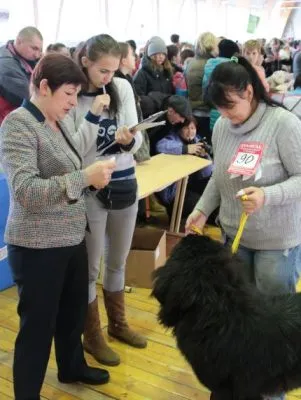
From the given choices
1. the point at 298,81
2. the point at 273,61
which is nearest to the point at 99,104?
the point at 298,81

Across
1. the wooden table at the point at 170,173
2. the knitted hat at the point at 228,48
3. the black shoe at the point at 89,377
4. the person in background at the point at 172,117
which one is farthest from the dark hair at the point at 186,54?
the black shoe at the point at 89,377

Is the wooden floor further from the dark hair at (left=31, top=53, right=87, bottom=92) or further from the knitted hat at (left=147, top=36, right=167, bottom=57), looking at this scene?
the knitted hat at (left=147, top=36, right=167, bottom=57)

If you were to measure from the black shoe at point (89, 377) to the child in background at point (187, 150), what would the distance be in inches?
80.9

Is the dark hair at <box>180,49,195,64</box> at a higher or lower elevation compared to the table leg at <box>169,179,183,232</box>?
higher

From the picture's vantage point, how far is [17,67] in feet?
10.7

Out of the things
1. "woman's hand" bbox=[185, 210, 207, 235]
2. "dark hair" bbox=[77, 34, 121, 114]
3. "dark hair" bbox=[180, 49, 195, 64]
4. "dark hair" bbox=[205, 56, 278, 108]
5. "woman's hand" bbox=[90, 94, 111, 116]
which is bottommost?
"dark hair" bbox=[180, 49, 195, 64]

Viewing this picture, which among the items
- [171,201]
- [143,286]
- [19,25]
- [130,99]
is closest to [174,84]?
[171,201]

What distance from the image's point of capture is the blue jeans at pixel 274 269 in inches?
62.7

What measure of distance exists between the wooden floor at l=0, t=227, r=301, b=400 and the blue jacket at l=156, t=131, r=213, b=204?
1526 millimetres

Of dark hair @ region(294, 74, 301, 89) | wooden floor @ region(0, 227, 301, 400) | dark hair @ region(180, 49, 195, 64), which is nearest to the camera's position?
wooden floor @ region(0, 227, 301, 400)

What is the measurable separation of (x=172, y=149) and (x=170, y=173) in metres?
0.60

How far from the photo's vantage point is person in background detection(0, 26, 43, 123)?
3131 millimetres

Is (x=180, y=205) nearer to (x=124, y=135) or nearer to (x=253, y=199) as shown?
(x=124, y=135)

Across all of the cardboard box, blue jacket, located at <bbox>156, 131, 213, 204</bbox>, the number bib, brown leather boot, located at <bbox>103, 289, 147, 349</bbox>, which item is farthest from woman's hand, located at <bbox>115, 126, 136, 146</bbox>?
blue jacket, located at <bbox>156, 131, 213, 204</bbox>
